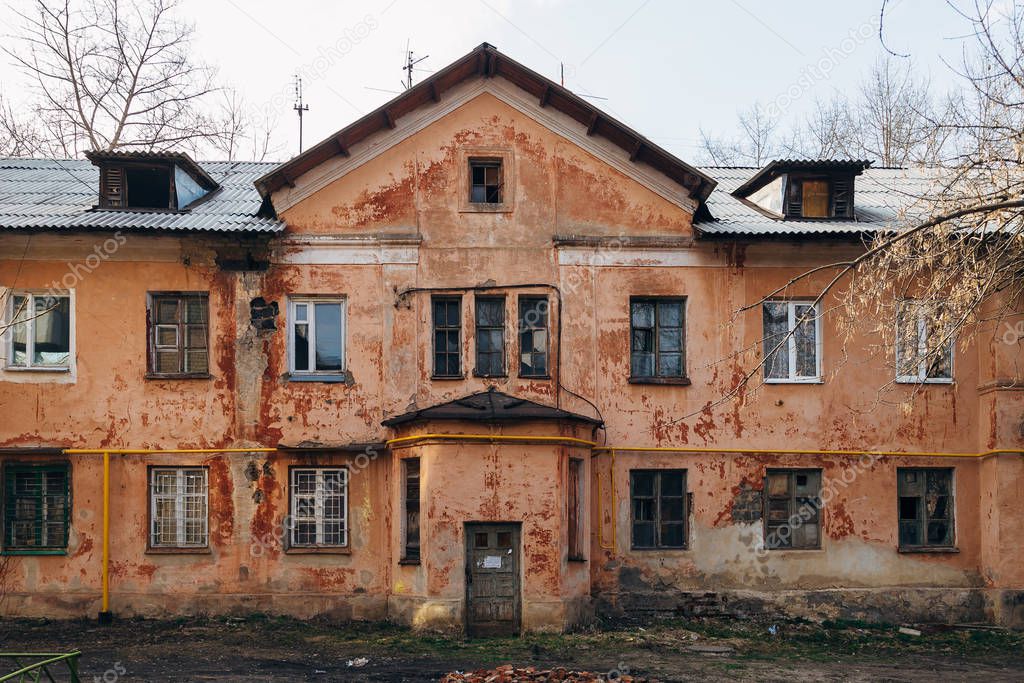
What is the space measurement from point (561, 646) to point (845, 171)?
1016cm

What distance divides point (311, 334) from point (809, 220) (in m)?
9.20

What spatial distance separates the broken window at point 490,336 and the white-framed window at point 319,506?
300cm

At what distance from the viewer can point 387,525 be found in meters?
19.4

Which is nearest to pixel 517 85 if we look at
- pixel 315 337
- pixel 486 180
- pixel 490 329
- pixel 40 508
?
pixel 486 180

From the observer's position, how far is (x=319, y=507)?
1953 cm

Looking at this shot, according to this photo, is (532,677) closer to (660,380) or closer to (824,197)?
(660,380)

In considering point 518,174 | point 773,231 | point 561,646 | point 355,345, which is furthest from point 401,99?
point 561,646

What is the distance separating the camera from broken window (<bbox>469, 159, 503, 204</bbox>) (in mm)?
20047

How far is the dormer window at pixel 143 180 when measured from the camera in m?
20.3

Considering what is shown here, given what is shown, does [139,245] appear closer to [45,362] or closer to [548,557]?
[45,362]

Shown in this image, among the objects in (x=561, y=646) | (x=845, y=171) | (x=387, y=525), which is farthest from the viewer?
→ (x=845, y=171)

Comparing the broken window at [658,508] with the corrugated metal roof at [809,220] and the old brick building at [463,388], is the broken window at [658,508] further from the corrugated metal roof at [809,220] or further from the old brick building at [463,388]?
the corrugated metal roof at [809,220]

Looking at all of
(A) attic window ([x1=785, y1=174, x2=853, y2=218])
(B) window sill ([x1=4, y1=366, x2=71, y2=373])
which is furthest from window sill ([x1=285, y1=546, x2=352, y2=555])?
(A) attic window ([x1=785, y1=174, x2=853, y2=218])

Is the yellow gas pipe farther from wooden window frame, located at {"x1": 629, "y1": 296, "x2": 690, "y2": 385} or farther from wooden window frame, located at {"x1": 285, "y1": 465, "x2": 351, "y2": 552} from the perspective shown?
wooden window frame, located at {"x1": 629, "y1": 296, "x2": 690, "y2": 385}
